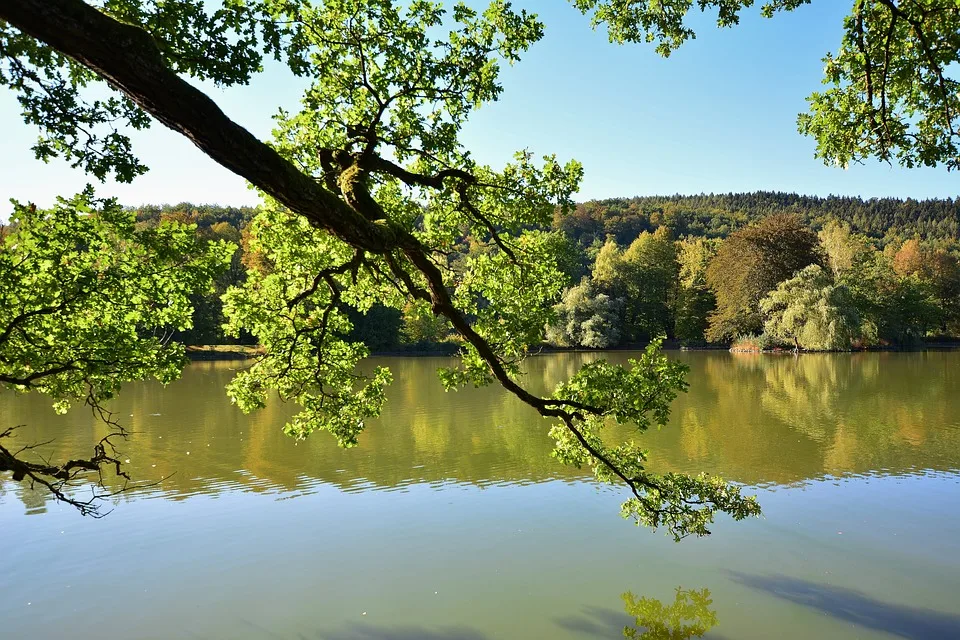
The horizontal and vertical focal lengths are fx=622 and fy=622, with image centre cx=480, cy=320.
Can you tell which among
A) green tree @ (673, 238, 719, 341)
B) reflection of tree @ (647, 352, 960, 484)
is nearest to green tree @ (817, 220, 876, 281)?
green tree @ (673, 238, 719, 341)

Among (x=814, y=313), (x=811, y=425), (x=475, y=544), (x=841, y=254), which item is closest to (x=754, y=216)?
(x=841, y=254)

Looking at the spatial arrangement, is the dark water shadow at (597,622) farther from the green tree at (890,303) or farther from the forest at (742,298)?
the green tree at (890,303)

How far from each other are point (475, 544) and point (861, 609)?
4.11 m

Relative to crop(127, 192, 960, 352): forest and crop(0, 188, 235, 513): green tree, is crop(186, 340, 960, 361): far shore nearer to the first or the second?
crop(127, 192, 960, 352): forest

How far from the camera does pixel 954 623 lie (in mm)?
5590

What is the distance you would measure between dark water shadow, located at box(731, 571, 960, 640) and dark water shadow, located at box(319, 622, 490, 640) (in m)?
2.97

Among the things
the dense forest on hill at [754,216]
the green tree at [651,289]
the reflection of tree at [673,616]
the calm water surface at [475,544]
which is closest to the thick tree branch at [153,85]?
the calm water surface at [475,544]

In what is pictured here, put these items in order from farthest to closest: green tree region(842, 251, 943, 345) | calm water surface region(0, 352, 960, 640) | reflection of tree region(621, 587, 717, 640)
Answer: green tree region(842, 251, 943, 345)
calm water surface region(0, 352, 960, 640)
reflection of tree region(621, 587, 717, 640)

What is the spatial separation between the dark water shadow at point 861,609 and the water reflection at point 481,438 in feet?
13.6

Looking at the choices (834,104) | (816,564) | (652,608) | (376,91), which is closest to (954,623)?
(816,564)

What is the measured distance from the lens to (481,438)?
562 inches

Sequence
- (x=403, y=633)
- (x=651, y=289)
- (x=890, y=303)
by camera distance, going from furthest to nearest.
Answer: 1. (x=651, y=289)
2. (x=890, y=303)
3. (x=403, y=633)

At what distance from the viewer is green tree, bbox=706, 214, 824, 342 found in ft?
143

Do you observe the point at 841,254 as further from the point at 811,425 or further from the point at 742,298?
the point at 811,425
